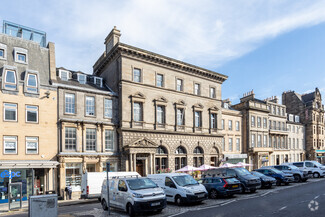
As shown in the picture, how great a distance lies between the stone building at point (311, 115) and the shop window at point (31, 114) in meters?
57.1

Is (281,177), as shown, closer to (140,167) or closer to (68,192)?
(140,167)

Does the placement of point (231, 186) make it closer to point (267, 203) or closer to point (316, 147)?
point (267, 203)

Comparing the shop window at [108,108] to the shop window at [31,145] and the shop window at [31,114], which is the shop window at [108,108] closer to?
the shop window at [31,114]

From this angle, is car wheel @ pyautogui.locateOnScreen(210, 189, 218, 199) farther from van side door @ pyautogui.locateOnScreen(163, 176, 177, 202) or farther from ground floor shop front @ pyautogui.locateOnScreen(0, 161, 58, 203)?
ground floor shop front @ pyautogui.locateOnScreen(0, 161, 58, 203)

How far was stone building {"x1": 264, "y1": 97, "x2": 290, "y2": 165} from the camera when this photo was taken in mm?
50281

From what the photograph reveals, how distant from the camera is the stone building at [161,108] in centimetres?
2794

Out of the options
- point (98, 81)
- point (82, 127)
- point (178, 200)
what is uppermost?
point (98, 81)

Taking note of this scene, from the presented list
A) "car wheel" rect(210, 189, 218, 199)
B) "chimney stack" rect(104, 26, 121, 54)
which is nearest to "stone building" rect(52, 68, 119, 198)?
"chimney stack" rect(104, 26, 121, 54)

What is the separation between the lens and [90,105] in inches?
1043

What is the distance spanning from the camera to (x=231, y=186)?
1739 cm

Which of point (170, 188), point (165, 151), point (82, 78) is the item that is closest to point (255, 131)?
point (165, 151)

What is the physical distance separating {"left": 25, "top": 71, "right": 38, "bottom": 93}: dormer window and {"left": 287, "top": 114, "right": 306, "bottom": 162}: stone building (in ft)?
163

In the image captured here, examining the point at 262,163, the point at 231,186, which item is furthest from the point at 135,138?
the point at 262,163

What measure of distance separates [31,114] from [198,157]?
66.3ft
